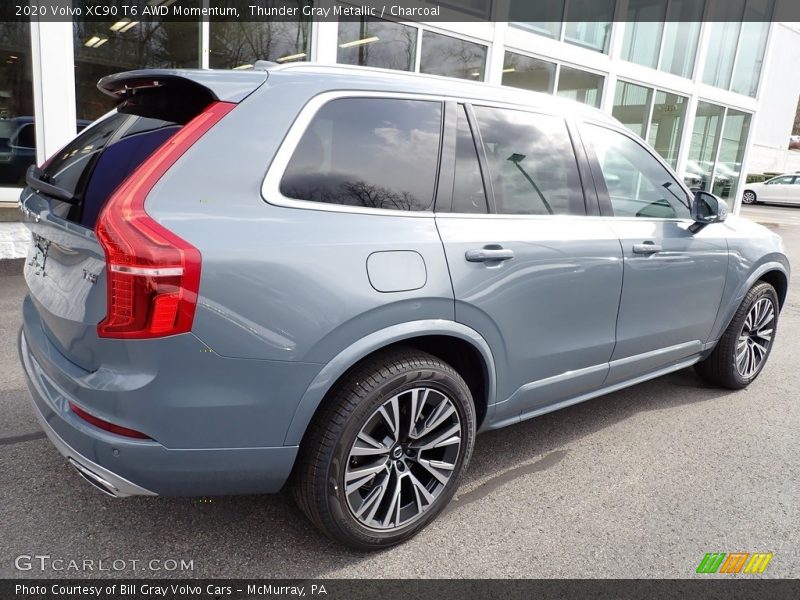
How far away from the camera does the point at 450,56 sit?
34.4ft

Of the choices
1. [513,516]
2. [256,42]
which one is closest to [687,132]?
[256,42]

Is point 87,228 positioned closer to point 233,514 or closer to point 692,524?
point 233,514

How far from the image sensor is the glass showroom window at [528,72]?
11.4 meters

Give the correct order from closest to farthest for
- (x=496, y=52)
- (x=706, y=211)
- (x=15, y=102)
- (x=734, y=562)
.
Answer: (x=734, y=562)
(x=706, y=211)
(x=15, y=102)
(x=496, y=52)

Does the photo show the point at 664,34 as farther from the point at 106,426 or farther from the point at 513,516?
the point at 106,426

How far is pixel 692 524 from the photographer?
2680mm

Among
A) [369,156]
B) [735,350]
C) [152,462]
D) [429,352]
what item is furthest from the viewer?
[735,350]

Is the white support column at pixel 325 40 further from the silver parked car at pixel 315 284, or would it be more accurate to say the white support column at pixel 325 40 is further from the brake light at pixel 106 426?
the brake light at pixel 106 426

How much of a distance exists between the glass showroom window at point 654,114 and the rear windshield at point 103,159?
13202 mm

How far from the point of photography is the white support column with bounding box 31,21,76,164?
691 centimetres

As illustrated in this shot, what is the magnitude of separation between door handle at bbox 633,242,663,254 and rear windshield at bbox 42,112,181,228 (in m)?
2.30

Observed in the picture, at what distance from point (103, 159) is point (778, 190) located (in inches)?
1194

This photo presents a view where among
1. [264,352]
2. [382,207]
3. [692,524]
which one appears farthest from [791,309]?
[264,352]

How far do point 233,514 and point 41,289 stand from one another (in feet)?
3.91
